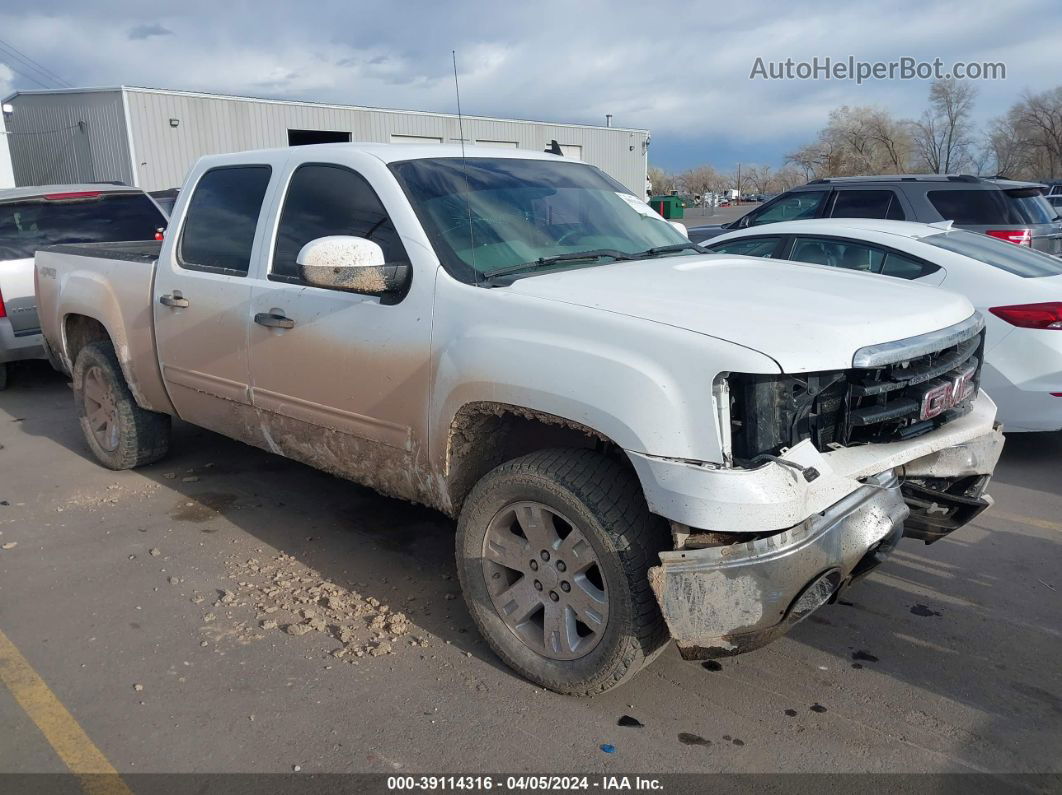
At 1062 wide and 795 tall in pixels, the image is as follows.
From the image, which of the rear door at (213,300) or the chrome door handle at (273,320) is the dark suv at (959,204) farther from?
the chrome door handle at (273,320)

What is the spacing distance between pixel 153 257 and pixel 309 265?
2330mm

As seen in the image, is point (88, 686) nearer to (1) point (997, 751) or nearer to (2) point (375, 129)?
(1) point (997, 751)

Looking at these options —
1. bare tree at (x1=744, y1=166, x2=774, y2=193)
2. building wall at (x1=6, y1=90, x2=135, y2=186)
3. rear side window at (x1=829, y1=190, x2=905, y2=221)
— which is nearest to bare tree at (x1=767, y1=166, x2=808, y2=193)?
bare tree at (x1=744, y1=166, x2=774, y2=193)

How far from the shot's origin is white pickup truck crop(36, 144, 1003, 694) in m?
2.68

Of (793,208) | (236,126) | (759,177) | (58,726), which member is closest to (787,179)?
(759,177)

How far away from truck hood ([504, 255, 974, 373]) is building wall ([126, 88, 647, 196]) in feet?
60.5

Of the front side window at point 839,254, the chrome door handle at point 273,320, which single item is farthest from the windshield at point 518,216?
the front side window at point 839,254

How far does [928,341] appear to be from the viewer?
303 cm

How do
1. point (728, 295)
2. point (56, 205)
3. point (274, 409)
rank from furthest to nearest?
1. point (56, 205)
2. point (274, 409)
3. point (728, 295)

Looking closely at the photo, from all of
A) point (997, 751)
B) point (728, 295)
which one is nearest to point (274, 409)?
point (728, 295)

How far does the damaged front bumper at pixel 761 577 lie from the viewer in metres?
2.64

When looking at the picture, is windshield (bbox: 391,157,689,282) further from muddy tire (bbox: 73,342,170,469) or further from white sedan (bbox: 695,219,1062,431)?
muddy tire (bbox: 73,342,170,469)

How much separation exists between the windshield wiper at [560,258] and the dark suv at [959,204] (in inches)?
237

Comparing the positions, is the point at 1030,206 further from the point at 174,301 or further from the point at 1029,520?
the point at 174,301
